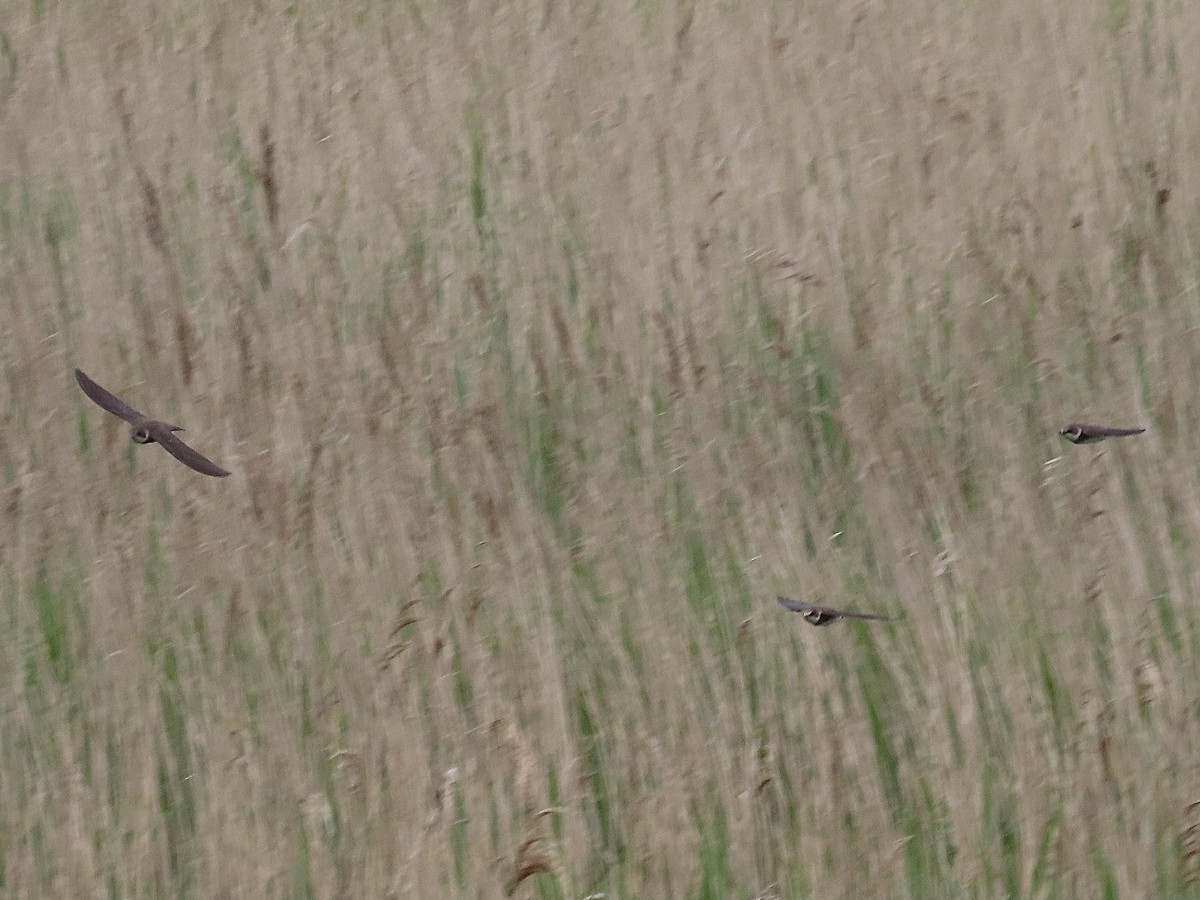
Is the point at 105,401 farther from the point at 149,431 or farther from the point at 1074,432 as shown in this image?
the point at 1074,432

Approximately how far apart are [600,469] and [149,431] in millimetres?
810

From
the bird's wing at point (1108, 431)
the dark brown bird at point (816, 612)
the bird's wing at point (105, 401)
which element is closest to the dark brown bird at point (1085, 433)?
the bird's wing at point (1108, 431)

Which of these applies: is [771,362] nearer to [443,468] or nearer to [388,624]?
[443,468]

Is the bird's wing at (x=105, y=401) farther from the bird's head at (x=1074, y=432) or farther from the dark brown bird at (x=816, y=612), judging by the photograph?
the bird's head at (x=1074, y=432)

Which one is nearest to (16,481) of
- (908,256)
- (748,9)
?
(908,256)

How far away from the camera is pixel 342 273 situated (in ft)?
11.0

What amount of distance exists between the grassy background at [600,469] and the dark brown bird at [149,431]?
20 centimetres

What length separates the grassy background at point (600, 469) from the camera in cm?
252

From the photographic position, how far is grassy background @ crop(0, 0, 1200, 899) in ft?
8.26

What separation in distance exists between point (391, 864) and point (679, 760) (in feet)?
1.57

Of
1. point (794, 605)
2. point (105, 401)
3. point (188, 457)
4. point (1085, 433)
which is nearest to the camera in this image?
point (188, 457)

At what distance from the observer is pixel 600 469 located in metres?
2.96

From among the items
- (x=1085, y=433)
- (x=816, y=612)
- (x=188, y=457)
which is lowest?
(x=816, y=612)

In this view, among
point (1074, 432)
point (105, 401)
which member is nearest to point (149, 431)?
point (105, 401)
